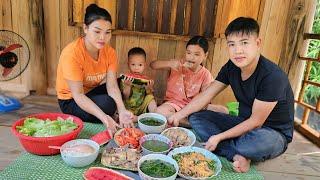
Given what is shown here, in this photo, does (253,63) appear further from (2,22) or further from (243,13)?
(2,22)

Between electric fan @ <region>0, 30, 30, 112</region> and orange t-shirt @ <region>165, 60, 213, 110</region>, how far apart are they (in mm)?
1614

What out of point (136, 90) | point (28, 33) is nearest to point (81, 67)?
point (136, 90)

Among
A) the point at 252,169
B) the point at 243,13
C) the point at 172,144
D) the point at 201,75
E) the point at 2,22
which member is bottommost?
the point at 252,169

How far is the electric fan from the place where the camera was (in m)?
2.91

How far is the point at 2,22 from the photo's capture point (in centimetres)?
323

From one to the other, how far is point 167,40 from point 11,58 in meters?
1.66

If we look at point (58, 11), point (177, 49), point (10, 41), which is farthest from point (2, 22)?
point (177, 49)

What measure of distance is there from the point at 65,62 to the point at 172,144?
108 cm

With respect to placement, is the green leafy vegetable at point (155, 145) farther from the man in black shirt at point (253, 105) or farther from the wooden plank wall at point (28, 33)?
the wooden plank wall at point (28, 33)

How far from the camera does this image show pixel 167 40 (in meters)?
3.25

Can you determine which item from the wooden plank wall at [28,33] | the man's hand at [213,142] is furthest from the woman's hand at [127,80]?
the wooden plank wall at [28,33]

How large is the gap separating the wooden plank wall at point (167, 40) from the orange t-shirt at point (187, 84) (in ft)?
1.30

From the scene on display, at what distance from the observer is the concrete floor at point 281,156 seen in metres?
2.20

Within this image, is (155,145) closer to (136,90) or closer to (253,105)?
(253,105)
